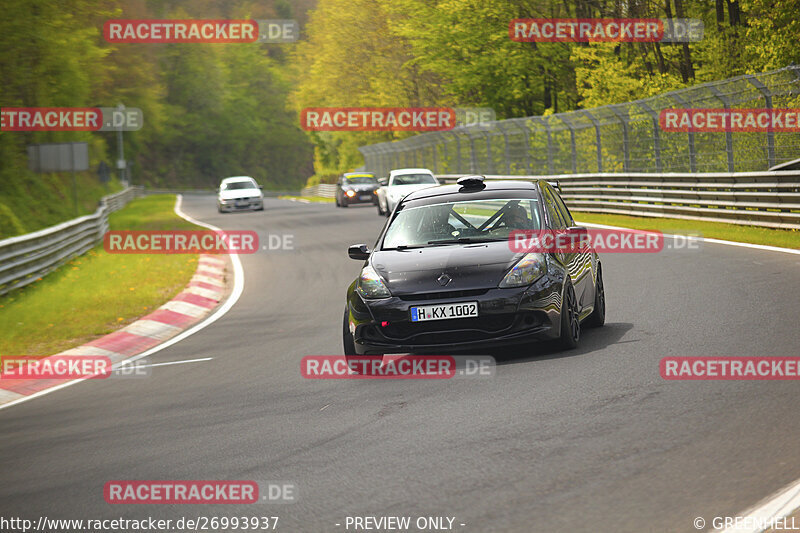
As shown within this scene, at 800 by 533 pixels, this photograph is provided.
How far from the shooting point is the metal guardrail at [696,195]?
19.0 meters

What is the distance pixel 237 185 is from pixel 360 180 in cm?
533

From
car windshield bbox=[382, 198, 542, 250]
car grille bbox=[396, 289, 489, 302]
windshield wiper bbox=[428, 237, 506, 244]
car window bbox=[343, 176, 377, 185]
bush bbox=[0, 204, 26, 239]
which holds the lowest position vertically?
car grille bbox=[396, 289, 489, 302]

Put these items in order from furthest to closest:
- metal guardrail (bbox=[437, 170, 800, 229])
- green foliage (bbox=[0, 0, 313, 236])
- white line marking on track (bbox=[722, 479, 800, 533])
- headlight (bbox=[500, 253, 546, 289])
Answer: green foliage (bbox=[0, 0, 313, 236])
metal guardrail (bbox=[437, 170, 800, 229])
headlight (bbox=[500, 253, 546, 289])
white line marking on track (bbox=[722, 479, 800, 533])

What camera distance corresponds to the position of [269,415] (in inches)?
297

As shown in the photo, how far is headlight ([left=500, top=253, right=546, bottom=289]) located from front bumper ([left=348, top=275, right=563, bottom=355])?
55 mm

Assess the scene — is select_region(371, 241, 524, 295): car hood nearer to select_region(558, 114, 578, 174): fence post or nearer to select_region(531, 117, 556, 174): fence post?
select_region(558, 114, 578, 174): fence post

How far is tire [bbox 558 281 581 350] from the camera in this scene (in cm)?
859

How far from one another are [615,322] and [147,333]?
6160mm

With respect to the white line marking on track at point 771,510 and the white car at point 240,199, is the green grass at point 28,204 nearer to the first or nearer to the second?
the white car at point 240,199

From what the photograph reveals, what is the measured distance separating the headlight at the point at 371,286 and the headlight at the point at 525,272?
38.0 inches

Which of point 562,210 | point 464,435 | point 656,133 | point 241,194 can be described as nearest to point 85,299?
point 562,210

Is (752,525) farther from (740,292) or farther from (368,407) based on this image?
(740,292)

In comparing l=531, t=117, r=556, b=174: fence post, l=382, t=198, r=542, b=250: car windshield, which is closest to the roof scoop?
l=382, t=198, r=542, b=250: car windshield

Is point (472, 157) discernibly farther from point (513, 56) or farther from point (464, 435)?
point (464, 435)
